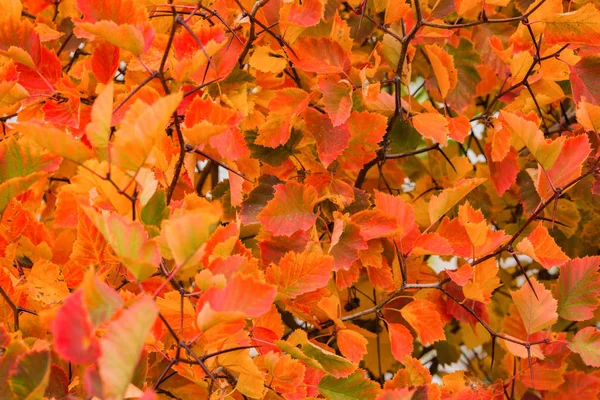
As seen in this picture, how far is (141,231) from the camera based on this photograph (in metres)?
0.47

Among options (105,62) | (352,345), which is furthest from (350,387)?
(105,62)

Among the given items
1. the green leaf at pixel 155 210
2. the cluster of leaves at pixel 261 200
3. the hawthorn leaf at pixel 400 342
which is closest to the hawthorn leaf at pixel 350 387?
the cluster of leaves at pixel 261 200

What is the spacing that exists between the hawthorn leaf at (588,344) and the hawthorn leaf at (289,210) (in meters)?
0.33

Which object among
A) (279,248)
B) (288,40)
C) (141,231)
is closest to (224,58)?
(288,40)

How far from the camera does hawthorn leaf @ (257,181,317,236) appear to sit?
2.57ft

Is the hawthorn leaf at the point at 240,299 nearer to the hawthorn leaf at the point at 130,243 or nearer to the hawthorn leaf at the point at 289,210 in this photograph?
the hawthorn leaf at the point at 130,243

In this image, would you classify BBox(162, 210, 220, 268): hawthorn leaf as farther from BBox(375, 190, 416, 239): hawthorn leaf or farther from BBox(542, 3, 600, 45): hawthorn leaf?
BBox(542, 3, 600, 45): hawthorn leaf

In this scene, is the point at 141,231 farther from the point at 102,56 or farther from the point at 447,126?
the point at 447,126

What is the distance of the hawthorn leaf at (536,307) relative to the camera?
2.54 ft

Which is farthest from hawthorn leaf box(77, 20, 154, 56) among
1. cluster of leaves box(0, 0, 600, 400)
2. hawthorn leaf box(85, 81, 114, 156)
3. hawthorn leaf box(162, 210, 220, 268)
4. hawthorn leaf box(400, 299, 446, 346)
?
hawthorn leaf box(400, 299, 446, 346)

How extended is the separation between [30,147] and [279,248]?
299 mm

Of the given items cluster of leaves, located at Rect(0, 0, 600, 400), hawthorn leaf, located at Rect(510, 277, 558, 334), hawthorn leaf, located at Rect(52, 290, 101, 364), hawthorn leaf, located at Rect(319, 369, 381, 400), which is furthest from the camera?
hawthorn leaf, located at Rect(510, 277, 558, 334)

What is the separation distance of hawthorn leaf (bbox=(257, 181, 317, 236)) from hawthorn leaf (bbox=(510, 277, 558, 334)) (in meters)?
→ 0.25

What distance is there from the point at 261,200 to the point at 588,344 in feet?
1.35
